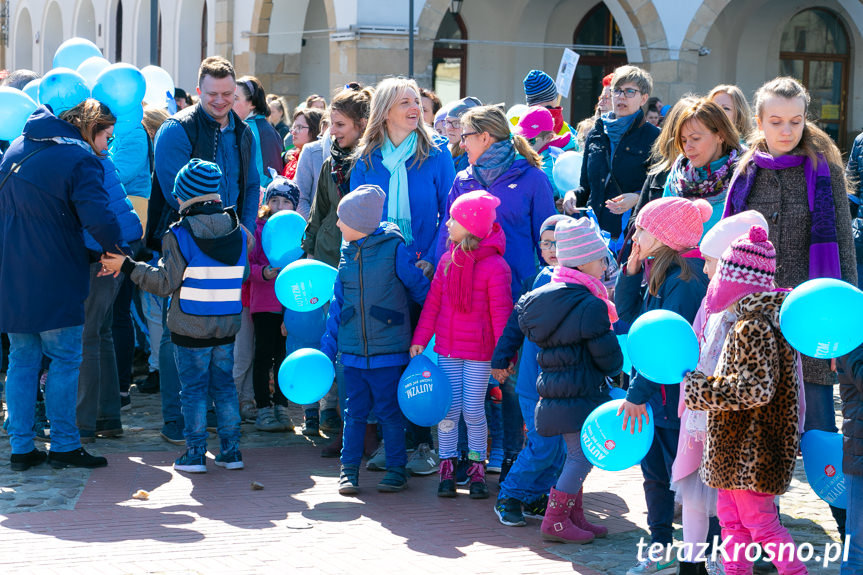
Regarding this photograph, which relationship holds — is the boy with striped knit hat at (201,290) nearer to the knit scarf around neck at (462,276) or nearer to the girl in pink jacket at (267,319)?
the girl in pink jacket at (267,319)

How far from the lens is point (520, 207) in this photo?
6176 mm

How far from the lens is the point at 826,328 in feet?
12.6

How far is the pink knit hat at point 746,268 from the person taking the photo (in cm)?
416

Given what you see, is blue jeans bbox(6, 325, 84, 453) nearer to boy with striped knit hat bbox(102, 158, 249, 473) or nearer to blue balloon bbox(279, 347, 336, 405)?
boy with striped knit hat bbox(102, 158, 249, 473)

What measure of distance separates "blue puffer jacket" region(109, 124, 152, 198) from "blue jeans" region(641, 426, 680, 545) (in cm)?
410

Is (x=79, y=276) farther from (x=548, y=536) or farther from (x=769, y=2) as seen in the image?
(x=769, y=2)

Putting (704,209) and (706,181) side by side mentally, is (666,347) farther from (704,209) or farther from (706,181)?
(706,181)

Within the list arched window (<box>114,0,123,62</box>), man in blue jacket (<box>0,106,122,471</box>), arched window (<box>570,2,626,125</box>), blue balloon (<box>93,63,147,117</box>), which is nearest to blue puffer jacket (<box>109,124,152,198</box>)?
blue balloon (<box>93,63,147,117</box>)

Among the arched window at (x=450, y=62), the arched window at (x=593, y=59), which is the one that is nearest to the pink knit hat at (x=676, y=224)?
the arched window at (x=450, y=62)

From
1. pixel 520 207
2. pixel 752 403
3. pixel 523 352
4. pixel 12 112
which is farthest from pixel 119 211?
pixel 752 403

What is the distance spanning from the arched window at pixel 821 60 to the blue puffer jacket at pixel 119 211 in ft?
51.8

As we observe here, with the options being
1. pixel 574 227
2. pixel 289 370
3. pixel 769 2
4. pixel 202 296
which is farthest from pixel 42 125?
pixel 769 2

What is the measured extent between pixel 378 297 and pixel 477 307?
20.4 inches

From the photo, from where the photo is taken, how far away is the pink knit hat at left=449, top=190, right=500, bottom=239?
226 inches
